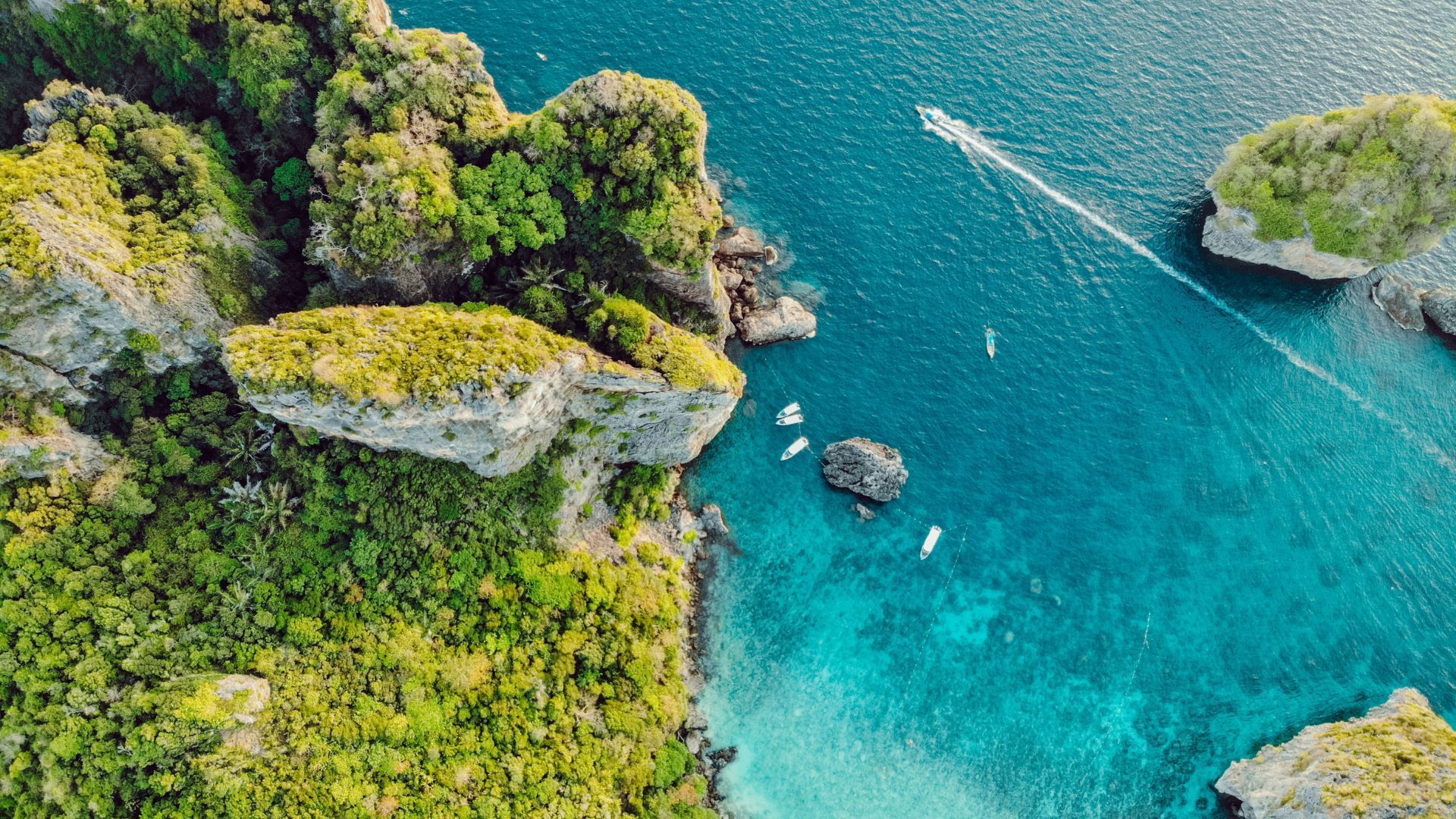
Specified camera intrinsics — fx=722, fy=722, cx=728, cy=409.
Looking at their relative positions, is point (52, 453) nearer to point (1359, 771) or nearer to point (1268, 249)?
point (1359, 771)

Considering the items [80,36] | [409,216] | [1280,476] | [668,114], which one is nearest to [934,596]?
[1280,476]

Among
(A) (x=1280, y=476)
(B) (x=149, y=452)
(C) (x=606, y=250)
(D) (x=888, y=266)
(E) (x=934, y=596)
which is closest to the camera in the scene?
(B) (x=149, y=452)

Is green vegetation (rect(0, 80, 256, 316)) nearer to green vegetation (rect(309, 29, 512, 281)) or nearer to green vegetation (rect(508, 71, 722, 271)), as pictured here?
green vegetation (rect(309, 29, 512, 281))

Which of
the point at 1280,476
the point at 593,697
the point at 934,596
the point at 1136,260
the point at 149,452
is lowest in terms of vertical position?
the point at 593,697

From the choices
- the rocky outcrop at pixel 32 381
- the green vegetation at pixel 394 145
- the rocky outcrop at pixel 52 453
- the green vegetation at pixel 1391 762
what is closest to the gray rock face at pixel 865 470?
the green vegetation at pixel 394 145

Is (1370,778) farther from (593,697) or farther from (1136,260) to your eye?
(593,697)

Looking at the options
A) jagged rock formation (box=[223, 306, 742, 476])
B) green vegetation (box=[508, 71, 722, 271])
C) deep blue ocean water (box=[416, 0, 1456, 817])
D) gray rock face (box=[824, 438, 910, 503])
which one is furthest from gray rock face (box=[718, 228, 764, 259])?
jagged rock formation (box=[223, 306, 742, 476])

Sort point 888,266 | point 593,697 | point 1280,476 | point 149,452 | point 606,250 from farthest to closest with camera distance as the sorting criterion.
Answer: point 888,266, point 1280,476, point 606,250, point 593,697, point 149,452
